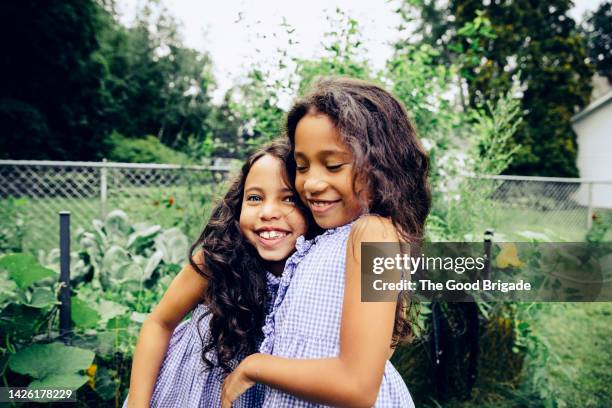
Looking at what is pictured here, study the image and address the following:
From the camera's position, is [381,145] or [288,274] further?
[288,274]

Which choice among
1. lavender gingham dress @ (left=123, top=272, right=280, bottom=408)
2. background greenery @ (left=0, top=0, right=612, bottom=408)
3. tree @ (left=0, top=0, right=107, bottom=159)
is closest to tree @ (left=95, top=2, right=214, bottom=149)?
tree @ (left=0, top=0, right=107, bottom=159)

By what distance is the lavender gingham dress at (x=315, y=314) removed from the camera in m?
1.03

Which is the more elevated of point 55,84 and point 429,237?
point 55,84

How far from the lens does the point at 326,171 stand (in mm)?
1075

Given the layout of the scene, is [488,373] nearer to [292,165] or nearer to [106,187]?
[292,165]

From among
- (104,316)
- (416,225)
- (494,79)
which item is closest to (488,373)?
(416,225)

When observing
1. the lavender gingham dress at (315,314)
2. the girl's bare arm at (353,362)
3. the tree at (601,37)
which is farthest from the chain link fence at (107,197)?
the tree at (601,37)

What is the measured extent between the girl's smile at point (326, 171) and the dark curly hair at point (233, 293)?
0.19 m

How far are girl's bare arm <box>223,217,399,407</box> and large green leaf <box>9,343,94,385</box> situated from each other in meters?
1.04

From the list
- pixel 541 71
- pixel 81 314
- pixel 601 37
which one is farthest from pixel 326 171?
pixel 601 37

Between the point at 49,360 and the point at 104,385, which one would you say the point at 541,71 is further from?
the point at 49,360

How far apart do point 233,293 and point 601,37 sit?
38203 millimetres

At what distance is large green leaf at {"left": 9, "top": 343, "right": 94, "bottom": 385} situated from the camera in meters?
1.67

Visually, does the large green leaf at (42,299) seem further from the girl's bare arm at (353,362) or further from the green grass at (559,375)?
the green grass at (559,375)
